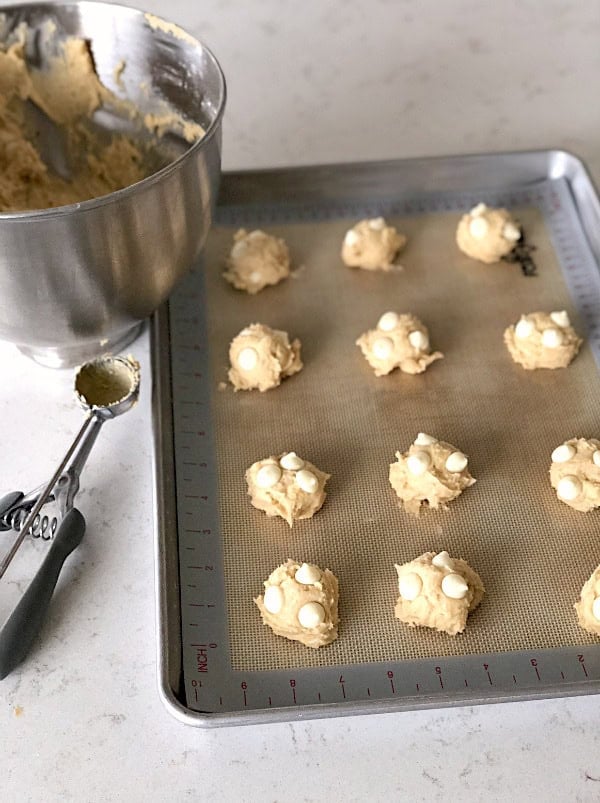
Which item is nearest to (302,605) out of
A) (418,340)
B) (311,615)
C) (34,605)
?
(311,615)

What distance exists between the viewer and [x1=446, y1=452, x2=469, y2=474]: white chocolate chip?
82 cm

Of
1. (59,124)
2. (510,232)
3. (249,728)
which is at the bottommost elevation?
(249,728)

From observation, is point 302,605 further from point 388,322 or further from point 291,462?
point 388,322

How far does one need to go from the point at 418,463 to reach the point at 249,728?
0.28 metres

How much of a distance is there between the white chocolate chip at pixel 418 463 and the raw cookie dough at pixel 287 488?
0.27ft

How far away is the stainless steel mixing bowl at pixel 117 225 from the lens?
29.1 inches

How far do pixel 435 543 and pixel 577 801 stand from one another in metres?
0.24

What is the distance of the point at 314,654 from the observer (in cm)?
Answer: 74

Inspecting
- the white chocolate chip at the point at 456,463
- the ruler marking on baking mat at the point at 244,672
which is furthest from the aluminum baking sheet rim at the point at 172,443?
the white chocolate chip at the point at 456,463

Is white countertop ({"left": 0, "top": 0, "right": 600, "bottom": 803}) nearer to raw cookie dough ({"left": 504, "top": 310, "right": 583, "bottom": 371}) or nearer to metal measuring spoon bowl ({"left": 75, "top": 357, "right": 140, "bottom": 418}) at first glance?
metal measuring spoon bowl ({"left": 75, "top": 357, "right": 140, "bottom": 418})

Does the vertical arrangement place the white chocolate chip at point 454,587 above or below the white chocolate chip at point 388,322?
below

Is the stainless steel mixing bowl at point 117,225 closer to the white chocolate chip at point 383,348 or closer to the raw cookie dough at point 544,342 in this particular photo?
the white chocolate chip at point 383,348

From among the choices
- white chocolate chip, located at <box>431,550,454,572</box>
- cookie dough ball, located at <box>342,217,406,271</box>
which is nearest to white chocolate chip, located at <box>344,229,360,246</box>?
cookie dough ball, located at <box>342,217,406,271</box>

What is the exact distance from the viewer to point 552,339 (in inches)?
36.4
